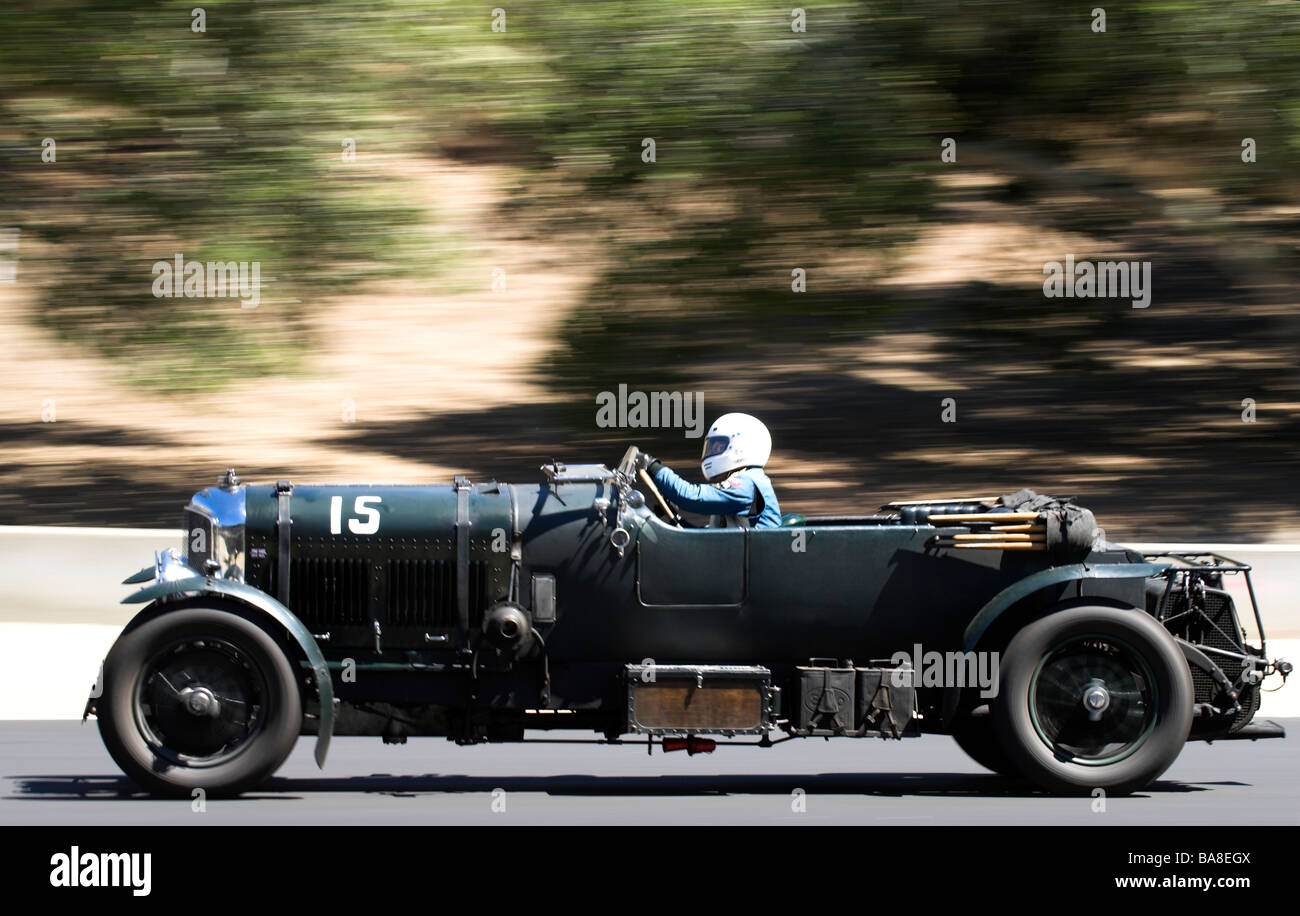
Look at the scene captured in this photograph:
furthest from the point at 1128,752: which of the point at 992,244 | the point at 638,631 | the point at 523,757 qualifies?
the point at 992,244

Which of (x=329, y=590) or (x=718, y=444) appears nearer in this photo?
(x=329, y=590)

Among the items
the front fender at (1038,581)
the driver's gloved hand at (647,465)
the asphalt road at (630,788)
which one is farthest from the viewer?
the driver's gloved hand at (647,465)

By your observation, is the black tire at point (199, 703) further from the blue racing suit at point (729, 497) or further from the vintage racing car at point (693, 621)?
the blue racing suit at point (729, 497)

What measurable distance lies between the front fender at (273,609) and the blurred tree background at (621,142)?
6923 mm

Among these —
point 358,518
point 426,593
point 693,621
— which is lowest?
point 693,621

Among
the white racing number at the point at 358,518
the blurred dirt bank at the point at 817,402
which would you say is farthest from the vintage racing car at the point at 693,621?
the blurred dirt bank at the point at 817,402

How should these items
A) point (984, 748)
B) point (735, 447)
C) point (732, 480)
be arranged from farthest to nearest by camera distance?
point (984, 748) → point (735, 447) → point (732, 480)

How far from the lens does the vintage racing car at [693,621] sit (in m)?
6.86

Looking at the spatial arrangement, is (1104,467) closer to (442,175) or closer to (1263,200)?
(1263,200)

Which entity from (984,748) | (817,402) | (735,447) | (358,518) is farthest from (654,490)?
(817,402)

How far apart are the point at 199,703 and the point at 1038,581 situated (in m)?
3.39

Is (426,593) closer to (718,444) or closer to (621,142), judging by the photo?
(718,444)

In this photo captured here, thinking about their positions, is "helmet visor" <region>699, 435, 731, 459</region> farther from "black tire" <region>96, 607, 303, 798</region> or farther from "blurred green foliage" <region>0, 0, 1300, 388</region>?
"blurred green foliage" <region>0, 0, 1300, 388</region>

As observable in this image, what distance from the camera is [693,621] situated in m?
6.88
